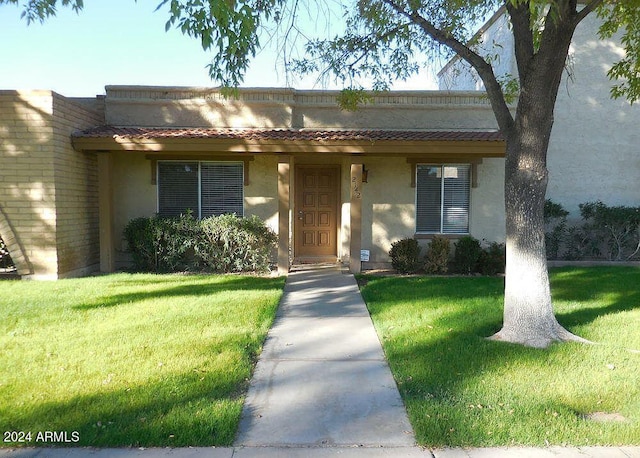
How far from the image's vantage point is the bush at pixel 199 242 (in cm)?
1054

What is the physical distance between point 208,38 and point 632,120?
11.8 metres

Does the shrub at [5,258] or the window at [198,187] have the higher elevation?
the window at [198,187]

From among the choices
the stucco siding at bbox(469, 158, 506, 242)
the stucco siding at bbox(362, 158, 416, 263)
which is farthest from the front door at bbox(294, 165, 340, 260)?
the stucco siding at bbox(469, 158, 506, 242)

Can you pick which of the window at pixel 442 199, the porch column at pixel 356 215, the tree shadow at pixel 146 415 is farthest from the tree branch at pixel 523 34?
the window at pixel 442 199

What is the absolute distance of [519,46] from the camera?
5609 millimetres

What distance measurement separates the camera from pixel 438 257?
1088 cm

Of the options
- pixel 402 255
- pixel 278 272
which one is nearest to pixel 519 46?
pixel 402 255

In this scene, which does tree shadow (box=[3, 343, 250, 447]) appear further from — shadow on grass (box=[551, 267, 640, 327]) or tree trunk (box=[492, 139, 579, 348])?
shadow on grass (box=[551, 267, 640, 327])

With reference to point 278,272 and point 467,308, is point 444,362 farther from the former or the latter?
point 278,272

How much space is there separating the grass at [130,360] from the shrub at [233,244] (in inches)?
88.6

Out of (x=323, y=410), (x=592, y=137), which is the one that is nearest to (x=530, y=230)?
(x=323, y=410)

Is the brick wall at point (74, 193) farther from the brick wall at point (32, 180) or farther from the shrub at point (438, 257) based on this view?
the shrub at point (438, 257)

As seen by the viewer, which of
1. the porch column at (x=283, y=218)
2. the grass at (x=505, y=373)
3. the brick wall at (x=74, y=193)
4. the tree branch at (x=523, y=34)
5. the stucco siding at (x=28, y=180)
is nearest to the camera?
the grass at (x=505, y=373)

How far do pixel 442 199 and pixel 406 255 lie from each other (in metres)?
1.74
